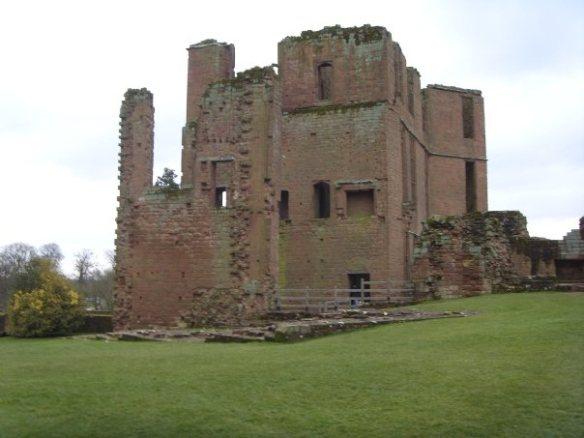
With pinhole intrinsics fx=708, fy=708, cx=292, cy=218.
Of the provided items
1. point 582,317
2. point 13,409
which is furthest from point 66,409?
point 582,317

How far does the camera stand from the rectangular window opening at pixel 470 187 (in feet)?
120

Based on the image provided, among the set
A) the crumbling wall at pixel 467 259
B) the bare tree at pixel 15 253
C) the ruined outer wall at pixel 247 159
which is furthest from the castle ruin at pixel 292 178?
the bare tree at pixel 15 253

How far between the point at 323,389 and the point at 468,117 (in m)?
30.5

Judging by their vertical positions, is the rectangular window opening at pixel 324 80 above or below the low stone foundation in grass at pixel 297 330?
above

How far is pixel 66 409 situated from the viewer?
7.89 meters

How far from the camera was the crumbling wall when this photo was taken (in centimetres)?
2134

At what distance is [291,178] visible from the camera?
2889 centimetres

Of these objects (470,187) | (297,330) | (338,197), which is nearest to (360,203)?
(338,197)

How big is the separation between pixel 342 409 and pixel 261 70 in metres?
16.0

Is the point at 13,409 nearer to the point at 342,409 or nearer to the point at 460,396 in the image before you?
the point at 342,409

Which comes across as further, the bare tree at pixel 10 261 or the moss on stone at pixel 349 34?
the bare tree at pixel 10 261

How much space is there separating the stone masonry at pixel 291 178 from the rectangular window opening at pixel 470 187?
3.4 inches

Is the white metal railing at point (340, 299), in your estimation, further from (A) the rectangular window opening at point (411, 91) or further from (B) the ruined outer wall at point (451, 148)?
(B) the ruined outer wall at point (451, 148)

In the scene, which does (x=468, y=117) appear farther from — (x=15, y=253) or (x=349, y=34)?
(x=15, y=253)
